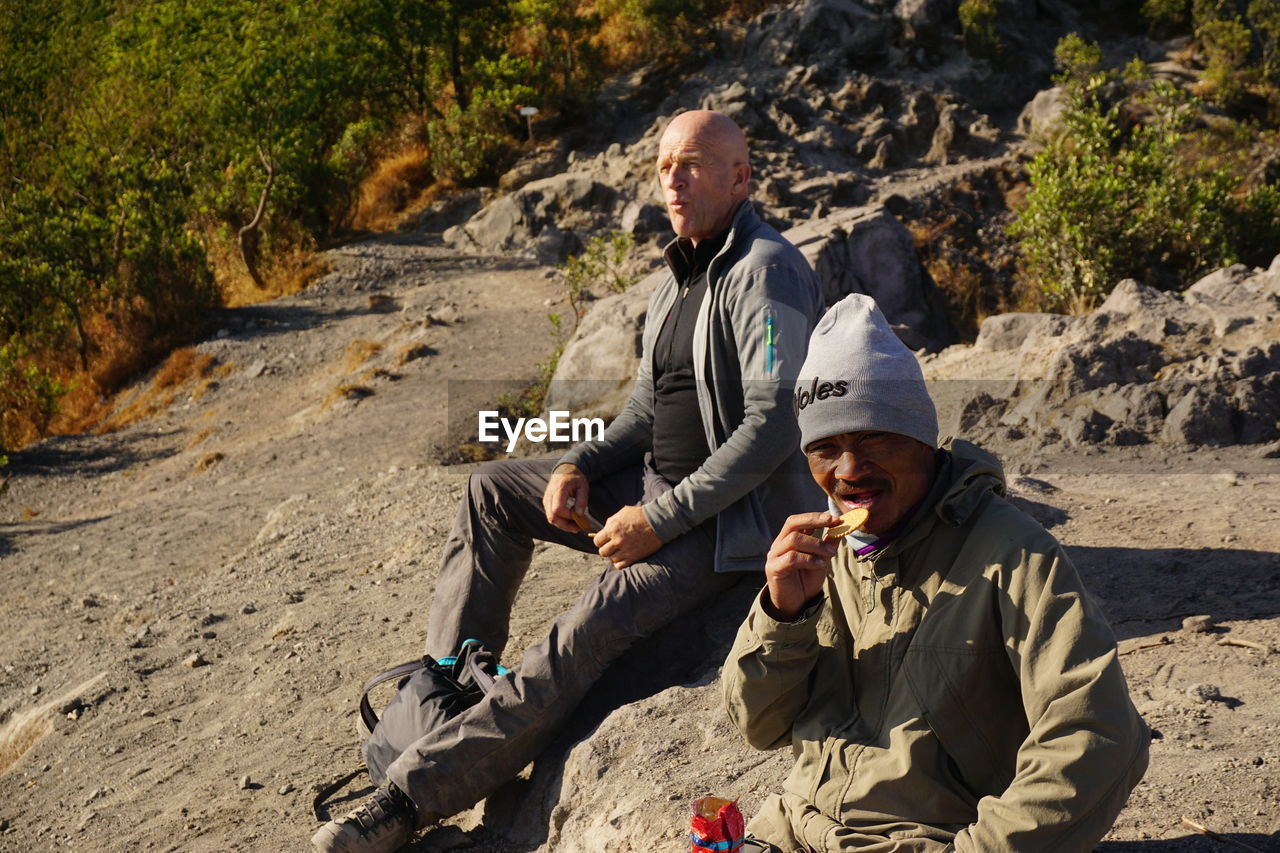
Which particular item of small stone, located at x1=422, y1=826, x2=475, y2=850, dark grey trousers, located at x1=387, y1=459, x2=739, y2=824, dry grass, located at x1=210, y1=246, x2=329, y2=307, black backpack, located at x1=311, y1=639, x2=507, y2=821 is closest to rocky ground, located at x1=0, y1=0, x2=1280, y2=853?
small stone, located at x1=422, y1=826, x2=475, y2=850

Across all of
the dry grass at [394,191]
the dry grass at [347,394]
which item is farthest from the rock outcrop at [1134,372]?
the dry grass at [394,191]

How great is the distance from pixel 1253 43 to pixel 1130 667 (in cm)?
1800

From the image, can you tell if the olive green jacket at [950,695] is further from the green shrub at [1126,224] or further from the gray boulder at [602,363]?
the green shrub at [1126,224]

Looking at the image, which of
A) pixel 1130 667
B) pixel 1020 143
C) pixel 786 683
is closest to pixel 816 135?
pixel 1020 143

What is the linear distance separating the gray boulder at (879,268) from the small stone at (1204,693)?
6.43 m

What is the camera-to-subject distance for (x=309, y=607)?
617 cm

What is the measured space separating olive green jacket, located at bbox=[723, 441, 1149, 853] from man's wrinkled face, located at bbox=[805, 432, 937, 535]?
4 cm

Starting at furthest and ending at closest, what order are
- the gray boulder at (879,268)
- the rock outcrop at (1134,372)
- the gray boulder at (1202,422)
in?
the gray boulder at (879,268)
the rock outcrop at (1134,372)
the gray boulder at (1202,422)

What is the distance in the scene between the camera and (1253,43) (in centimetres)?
1861

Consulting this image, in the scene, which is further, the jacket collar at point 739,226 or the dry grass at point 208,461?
the dry grass at point 208,461

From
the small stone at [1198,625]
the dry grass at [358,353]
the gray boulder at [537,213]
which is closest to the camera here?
the small stone at [1198,625]

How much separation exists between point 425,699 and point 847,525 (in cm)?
192

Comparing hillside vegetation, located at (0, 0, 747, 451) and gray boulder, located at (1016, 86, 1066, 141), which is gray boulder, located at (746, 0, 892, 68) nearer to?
hillside vegetation, located at (0, 0, 747, 451)

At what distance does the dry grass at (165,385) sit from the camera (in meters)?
12.3
